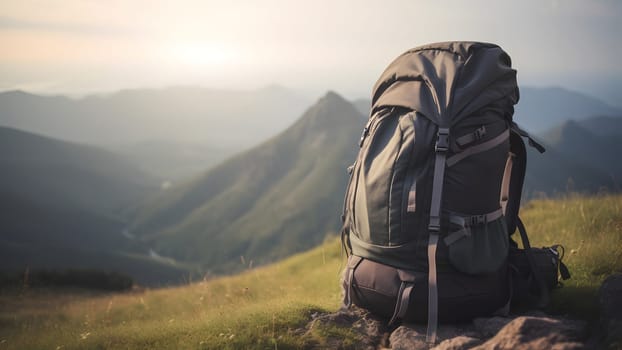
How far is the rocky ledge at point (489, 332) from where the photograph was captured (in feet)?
10.2

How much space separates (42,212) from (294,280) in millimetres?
192031

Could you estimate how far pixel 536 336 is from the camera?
10.2 feet

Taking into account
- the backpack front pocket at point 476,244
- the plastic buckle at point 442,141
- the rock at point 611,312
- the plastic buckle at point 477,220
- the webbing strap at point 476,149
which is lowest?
the rock at point 611,312

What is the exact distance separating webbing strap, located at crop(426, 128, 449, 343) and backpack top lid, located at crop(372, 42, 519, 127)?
0.73ft

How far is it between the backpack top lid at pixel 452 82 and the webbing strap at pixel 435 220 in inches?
8.7

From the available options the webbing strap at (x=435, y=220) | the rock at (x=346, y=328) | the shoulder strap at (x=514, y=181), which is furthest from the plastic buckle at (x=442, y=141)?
the rock at (x=346, y=328)

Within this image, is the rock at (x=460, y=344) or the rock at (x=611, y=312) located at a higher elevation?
the rock at (x=611, y=312)

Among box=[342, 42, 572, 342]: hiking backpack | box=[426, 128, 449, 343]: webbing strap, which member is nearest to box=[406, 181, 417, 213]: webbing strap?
box=[342, 42, 572, 342]: hiking backpack

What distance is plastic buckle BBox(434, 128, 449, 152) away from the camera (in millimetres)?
3975

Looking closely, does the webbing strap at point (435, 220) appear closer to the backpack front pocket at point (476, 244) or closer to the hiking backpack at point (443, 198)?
the hiking backpack at point (443, 198)

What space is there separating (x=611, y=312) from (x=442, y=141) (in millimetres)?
2015

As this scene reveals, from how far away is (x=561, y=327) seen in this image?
3.19 m

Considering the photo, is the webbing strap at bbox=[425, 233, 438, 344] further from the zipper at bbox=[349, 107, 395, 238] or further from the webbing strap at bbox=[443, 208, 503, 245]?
the zipper at bbox=[349, 107, 395, 238]

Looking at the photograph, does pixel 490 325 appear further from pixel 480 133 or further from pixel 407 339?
pixel 480 133
